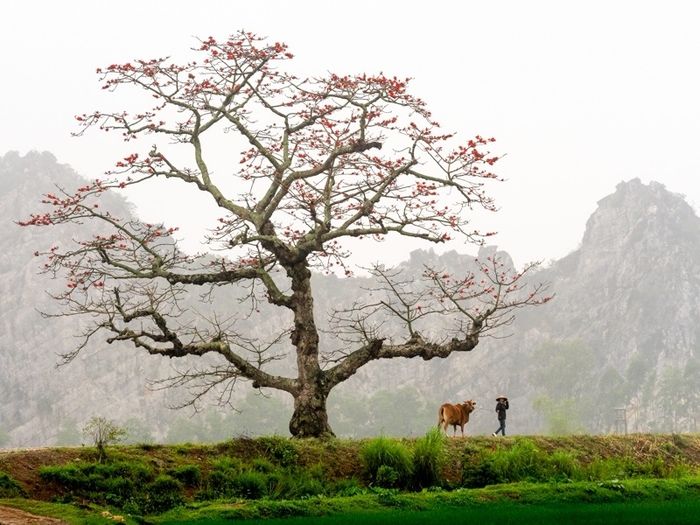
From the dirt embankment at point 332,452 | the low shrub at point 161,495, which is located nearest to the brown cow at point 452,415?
the dirt embankment at point 332,452

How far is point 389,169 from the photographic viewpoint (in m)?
18.9

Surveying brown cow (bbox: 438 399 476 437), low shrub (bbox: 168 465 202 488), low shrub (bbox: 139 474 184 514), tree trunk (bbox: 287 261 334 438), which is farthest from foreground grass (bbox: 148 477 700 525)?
brown cow (bbox: 438 399 476 437)

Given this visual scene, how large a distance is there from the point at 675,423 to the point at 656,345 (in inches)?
1105

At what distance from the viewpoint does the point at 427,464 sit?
1622 centimetres

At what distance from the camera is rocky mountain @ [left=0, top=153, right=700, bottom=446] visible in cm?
11469

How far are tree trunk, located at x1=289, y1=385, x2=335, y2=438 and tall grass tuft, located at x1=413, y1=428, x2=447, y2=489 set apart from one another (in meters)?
2.59

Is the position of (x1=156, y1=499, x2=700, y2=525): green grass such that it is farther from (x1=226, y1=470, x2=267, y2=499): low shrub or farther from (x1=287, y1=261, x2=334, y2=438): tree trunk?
(x1=287, y1=261, x2=334, y2=438): tree trunk

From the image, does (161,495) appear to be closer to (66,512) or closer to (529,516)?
(66,512)

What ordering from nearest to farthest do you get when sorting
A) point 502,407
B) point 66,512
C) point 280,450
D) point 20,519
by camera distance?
point 20,519 < point 66,512 < point 280,450 < point 502,407

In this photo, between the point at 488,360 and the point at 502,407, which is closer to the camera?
the point at 502,407

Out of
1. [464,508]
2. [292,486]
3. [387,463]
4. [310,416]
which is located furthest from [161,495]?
[310,416]

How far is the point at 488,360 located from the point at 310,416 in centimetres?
12271

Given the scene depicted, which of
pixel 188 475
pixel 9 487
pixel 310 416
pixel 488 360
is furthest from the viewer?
pixel 488 360

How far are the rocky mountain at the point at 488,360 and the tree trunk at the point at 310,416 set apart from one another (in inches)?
3228
